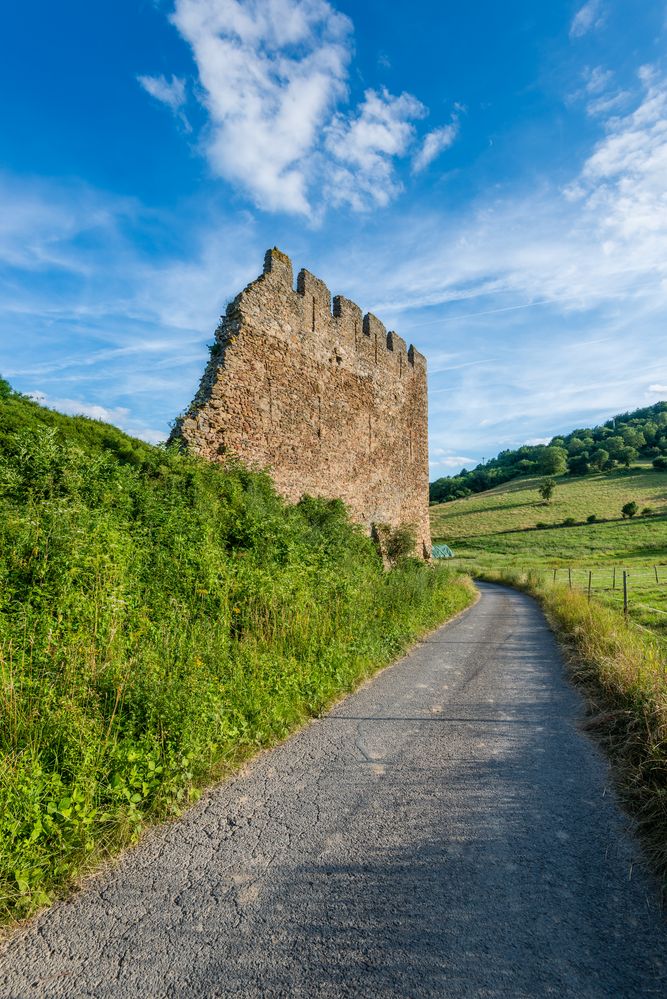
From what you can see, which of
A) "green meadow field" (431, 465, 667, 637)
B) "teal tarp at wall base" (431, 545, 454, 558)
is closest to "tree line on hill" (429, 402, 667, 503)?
"green meadow field" (431, 465, 667, 637)

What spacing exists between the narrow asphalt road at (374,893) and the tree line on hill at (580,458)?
324ft

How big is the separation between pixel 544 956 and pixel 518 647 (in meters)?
8.61

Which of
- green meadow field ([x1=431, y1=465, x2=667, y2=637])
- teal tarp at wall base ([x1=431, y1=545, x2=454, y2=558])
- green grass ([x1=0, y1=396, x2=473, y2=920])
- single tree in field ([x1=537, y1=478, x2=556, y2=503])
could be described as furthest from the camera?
single tree in field ([x1=537, y1=478, x2=556, y2=503])

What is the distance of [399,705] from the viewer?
593cm

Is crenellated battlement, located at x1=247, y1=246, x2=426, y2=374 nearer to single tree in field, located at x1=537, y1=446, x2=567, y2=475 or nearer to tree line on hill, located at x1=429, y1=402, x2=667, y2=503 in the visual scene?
tree line on hill, located at x1=429, y1=402, x2=667, y2=503

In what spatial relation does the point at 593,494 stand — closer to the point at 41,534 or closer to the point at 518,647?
the point at 518,647

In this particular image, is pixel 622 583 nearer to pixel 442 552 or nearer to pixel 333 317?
pixel 333 317

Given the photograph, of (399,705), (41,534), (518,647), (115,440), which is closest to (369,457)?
(518,647)

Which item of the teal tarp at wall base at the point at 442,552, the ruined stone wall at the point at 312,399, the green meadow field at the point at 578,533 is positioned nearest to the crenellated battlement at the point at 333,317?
the ruined stone wall at the point at 312,399

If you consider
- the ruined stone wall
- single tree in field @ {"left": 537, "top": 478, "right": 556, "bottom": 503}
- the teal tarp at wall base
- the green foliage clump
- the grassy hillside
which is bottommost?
the teal tarp at wall base

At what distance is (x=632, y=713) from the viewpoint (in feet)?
16.3

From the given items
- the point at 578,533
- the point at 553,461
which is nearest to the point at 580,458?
the point at 553,461

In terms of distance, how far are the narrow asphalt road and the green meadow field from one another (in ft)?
46.1

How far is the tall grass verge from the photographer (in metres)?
3.41
